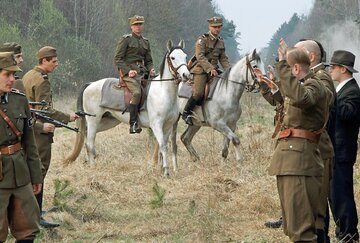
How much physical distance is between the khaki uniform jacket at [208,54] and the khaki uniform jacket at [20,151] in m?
7.33

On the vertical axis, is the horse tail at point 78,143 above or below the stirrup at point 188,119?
below

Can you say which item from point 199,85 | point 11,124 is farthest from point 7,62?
point 199,85

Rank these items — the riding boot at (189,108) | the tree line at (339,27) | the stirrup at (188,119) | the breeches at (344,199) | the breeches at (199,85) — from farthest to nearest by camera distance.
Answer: the tree line at (339,27), the stirrup at (188,119), the riding boot at (189,108), the breeches at (199,85), the breeches at (344,199)

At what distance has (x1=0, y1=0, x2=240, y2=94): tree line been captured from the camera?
114ft

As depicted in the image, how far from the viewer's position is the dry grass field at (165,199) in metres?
7.93

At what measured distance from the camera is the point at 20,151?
5.88 metres

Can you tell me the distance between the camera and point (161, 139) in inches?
490

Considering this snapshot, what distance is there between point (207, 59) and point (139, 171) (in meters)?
2.64

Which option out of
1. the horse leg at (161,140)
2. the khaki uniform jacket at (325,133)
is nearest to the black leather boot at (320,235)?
the khaki uniform jacket at (325,133)

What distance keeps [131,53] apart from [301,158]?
24.8 ft

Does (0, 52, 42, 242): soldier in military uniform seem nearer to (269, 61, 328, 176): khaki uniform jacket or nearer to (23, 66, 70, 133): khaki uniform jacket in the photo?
(23, 66, 70, 133): khaki uniform jacket

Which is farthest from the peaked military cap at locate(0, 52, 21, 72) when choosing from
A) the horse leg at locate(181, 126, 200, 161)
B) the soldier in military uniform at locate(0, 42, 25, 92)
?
the horse leg at locate(181, 126, 200, 161)

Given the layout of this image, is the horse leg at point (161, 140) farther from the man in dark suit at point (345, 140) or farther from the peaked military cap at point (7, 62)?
the peaked military cap at point (7, 62)

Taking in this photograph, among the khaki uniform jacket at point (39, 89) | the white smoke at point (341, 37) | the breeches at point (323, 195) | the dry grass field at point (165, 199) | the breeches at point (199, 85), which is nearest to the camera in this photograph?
the breeches at point (323, 195)
